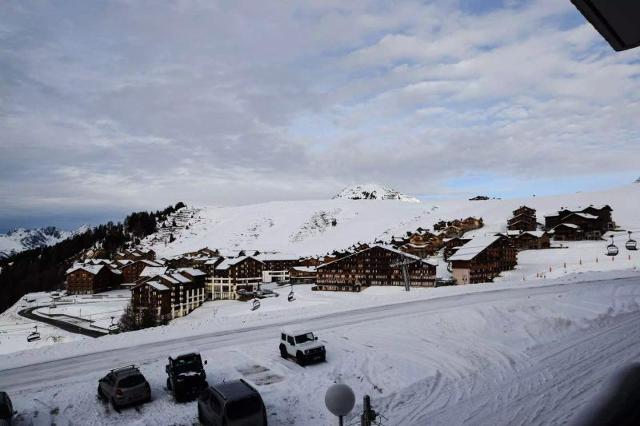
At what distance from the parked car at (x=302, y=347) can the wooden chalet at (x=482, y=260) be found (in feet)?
139

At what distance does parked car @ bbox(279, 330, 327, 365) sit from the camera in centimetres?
1981

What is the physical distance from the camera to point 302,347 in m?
20.0

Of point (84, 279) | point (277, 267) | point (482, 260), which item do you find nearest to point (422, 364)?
point (482, 260)

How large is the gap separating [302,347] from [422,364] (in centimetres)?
549

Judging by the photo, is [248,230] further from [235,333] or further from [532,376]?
[532,376]

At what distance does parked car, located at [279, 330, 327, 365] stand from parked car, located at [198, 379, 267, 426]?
19.4 feet

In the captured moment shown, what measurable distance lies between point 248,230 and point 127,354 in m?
174

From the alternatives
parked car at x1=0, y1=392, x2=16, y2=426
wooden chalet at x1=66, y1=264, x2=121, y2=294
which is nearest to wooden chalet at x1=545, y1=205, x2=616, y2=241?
parked car at x1=0, y1=392, x2=16, y2=426

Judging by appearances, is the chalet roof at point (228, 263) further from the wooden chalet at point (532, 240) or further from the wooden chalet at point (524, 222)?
the wooden chalet at point (524, 222)

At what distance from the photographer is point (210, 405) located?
13867 millimetres

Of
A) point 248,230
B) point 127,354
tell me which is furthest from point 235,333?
point 248,230

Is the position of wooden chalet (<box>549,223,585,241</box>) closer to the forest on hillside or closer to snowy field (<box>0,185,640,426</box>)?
snowy field (<box>0,185,640,426</box>)

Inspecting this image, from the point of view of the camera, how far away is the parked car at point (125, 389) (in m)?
15.6

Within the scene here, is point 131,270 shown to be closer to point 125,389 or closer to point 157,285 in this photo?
point 157,285
